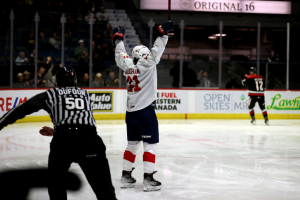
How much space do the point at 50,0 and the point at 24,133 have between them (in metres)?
6.81

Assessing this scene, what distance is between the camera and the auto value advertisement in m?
11.3

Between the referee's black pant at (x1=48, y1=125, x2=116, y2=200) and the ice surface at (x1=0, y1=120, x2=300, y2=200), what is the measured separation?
1.12 m

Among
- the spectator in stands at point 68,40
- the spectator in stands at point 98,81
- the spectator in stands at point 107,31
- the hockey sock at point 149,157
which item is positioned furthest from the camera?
the spectator in stands at point 107,31

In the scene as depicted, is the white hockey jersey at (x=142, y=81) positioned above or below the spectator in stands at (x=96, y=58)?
below

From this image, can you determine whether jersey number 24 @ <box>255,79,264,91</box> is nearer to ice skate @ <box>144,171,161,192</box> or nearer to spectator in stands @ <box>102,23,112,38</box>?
spectator in stands @ <box>102,23,112,38</box>

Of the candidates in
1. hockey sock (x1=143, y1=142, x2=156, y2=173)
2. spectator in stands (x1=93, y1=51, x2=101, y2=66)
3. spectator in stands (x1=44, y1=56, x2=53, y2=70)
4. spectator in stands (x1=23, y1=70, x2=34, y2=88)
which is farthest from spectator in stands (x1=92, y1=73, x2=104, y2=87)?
hockey sock (x1=143, y1=142, x2=156, y2=173)

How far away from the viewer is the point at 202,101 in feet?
39.2

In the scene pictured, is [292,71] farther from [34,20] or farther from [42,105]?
[42,105]

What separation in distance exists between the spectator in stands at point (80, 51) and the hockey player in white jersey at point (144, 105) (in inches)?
274

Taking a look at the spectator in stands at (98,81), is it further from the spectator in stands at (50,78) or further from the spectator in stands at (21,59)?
the spectator in stands at (21,59)

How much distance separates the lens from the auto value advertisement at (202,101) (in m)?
11.3

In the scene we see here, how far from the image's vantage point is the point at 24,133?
317 inches

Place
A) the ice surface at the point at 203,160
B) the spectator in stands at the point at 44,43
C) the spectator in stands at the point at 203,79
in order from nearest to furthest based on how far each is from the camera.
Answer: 1. the ice surface at the point at 203,160
2. the spectator in stands at the point at 44,43
3. the spectator in stands at the point at 203,79

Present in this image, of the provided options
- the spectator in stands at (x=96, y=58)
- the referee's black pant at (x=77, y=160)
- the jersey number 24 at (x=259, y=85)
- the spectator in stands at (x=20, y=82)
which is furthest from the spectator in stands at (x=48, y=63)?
the referee's black pant at (x=77, y=160)
